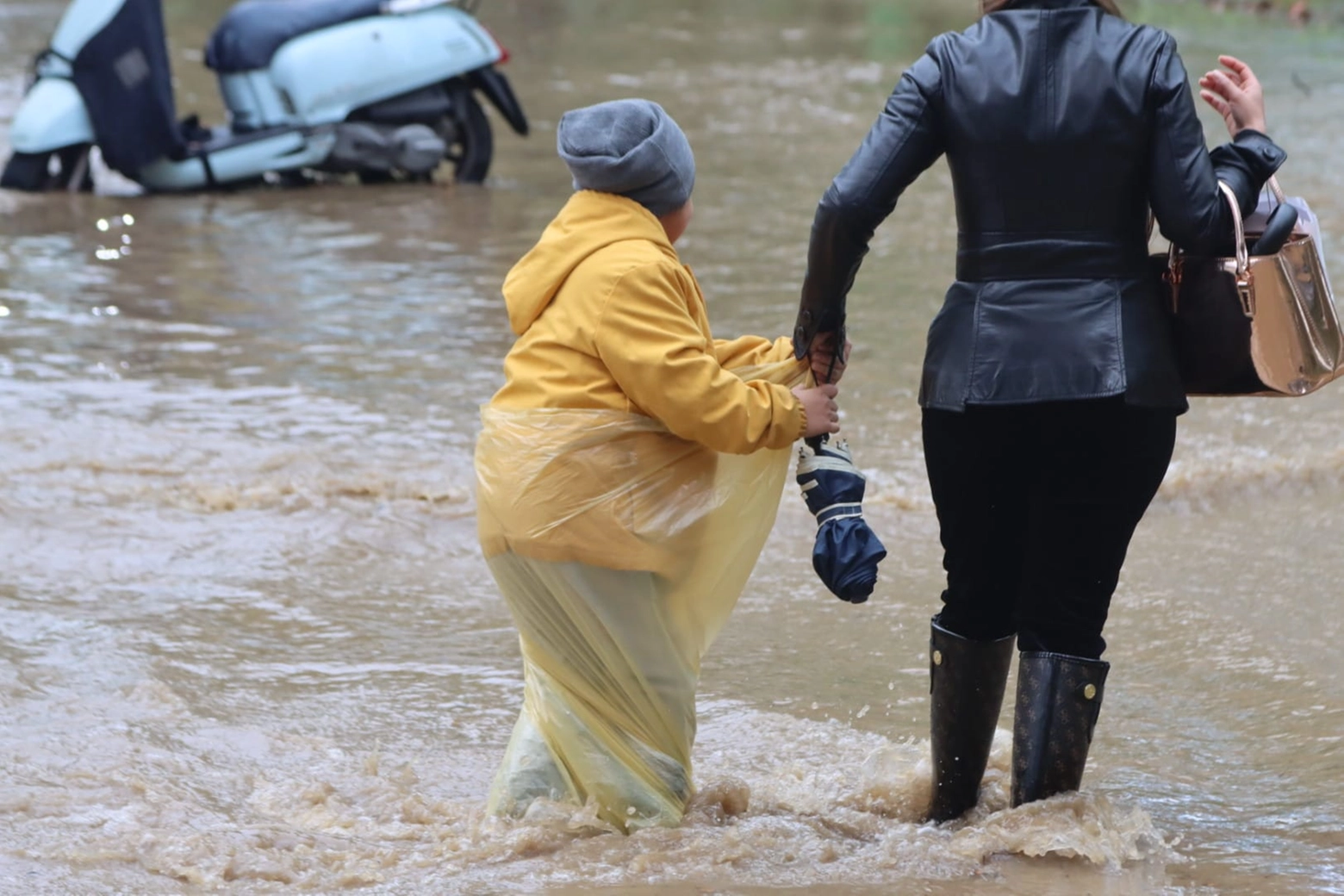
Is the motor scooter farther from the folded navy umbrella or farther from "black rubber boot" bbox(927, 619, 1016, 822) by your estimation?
"black rubber boot" bbox(927, 619, 1016, 822)

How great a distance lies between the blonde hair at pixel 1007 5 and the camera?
115 inches

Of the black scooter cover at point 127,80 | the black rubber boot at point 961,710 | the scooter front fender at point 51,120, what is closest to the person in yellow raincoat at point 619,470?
the black rubber boot at point 961,710

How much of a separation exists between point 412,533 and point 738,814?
2.18 m

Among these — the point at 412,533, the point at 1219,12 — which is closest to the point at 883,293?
the point at 412,533

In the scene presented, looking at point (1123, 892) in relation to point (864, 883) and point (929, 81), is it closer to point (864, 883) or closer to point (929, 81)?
point (864, 883)

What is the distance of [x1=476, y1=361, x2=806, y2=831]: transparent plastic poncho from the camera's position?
3041 mm

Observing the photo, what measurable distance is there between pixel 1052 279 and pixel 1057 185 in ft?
0.51

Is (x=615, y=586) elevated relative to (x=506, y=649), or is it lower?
elevated

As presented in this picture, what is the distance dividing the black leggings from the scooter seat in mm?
8026

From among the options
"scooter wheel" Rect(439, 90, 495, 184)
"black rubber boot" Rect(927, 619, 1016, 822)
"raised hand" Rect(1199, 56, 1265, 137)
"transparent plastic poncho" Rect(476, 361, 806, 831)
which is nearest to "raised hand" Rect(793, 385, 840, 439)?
"transparent plastic poncho" Rect(476, 361, 806, 831)

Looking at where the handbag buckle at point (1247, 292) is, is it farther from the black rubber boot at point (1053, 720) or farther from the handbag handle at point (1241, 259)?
the black rubber boot at point (1053, 720)

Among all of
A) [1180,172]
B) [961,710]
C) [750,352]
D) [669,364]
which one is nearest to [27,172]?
[750,352]

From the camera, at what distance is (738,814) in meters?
3.39

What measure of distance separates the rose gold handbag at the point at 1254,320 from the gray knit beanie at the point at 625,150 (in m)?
0.88
